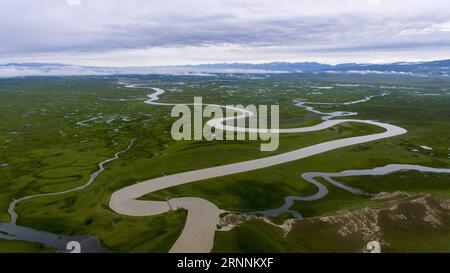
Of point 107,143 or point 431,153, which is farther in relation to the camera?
point 107,143

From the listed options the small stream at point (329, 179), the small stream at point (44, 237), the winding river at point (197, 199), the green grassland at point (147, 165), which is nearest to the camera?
the winding river at point (197, 199)

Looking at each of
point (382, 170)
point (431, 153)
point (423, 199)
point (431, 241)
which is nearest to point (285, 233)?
point (431, 241)

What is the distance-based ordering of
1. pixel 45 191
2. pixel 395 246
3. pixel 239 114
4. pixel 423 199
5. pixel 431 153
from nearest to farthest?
pixel 395 246 < pixel 423 199 < pixel 45 191 < pixel 431 153 < pixel 239 114

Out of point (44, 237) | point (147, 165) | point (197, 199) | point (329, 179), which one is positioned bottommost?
point (44, 237)

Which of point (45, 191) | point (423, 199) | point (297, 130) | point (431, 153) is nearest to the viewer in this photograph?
point (423, 199)

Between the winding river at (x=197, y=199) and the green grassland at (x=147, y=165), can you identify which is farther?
the green grassland at (x=147, y=165)

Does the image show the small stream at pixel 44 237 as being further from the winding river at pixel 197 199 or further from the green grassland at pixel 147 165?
the winding river at pixel 197 199

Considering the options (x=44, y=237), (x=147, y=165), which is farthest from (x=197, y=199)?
(x=147, y=165)

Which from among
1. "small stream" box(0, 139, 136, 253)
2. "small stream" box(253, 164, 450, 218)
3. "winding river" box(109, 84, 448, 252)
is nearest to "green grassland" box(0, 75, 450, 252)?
"small stream" box(0, 139, 136, 253)

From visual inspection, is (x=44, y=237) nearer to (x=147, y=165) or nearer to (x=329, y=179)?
(x=147, y=165)

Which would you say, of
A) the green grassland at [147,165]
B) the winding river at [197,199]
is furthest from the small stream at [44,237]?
the winding river at [197,199]

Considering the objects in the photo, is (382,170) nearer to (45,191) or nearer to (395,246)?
(395,246)
